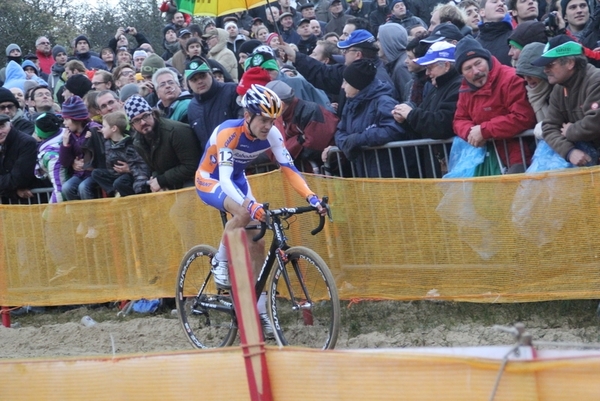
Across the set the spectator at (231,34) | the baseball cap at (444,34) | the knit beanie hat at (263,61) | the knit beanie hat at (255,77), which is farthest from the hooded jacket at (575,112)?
the spectator at (231,34)

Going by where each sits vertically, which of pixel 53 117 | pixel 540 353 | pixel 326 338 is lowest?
pixel 326 338

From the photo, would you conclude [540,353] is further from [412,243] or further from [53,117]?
[53,117]

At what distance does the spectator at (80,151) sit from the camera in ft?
34.3

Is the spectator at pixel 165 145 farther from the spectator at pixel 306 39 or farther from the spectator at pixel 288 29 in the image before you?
the spectator at pixel 288 29

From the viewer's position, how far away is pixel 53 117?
10984 mm

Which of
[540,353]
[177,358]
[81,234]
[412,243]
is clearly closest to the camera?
→ [540,353]

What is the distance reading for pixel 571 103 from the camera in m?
7.18

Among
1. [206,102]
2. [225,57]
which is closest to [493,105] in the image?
[206,102]

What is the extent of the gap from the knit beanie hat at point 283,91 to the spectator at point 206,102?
63cm

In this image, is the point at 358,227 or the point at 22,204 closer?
the point at 358,227

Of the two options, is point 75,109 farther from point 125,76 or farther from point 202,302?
point 202,302

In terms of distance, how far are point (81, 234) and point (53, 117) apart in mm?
1663

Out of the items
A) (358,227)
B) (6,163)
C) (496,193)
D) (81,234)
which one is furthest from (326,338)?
(6,163)

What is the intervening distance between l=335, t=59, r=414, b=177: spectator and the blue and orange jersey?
0.96 m
